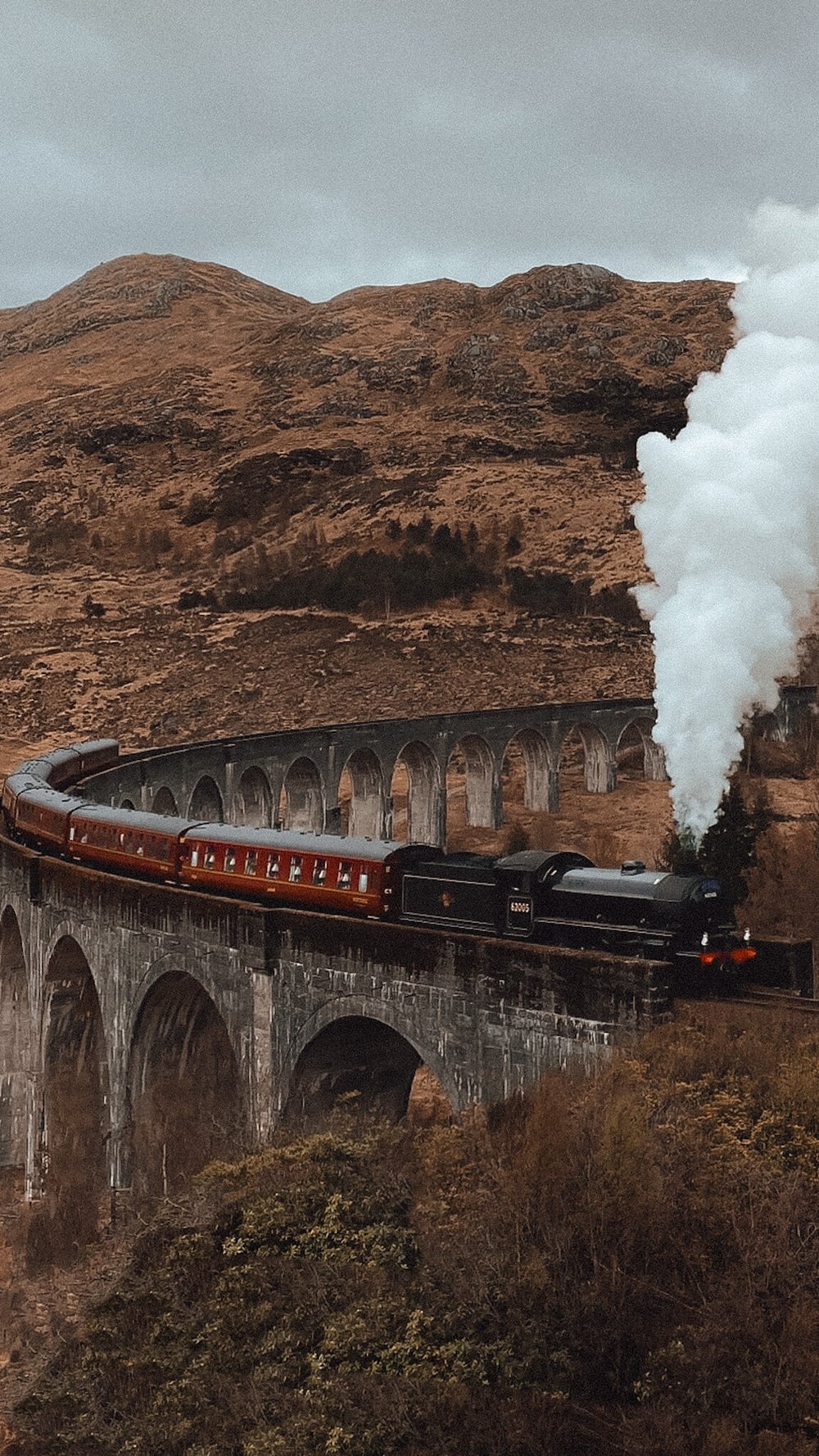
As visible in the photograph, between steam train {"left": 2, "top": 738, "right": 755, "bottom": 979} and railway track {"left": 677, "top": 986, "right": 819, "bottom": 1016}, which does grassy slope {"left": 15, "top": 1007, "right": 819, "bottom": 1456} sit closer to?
railway track {"left": 677, "top": 986, "right": 819, "bottom": 1016}

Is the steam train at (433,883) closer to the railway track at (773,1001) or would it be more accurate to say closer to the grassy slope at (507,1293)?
the railway track at (773,1001)

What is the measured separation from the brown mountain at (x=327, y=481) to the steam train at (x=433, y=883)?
49208 millimetres

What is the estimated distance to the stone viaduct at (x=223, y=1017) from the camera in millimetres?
17812

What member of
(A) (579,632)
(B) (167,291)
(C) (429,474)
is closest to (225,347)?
(B) (167,291)

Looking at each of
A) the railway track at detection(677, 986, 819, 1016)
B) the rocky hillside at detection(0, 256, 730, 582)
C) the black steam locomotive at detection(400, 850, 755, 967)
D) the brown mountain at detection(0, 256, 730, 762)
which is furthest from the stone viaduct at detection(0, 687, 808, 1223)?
the rocky hillside at detection(0, 256, 730, 582)

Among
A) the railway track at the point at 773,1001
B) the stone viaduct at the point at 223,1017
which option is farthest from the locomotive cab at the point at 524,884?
the railway track at the point at 773,1001

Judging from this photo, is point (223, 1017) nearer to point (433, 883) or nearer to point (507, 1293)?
point (433, 883)

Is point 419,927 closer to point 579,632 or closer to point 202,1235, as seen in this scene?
point 202,1235

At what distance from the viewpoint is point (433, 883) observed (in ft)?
67.8

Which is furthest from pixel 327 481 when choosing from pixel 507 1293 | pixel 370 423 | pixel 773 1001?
pixel 507 1293

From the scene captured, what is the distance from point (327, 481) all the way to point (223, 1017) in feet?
327

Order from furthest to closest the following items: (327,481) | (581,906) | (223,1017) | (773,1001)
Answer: (327,481), (223,1017), (581,906), (773,1001)

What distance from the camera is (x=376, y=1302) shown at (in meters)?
12.6

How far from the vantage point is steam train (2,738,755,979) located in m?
17.5
